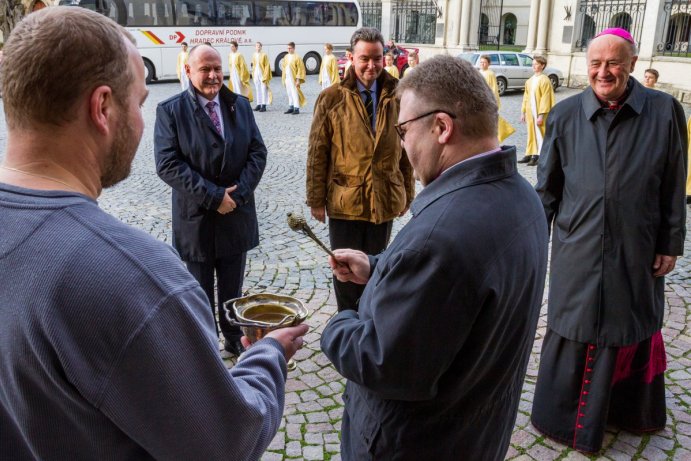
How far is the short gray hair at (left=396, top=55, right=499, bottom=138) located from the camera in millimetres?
1769

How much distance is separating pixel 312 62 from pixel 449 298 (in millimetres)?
26921

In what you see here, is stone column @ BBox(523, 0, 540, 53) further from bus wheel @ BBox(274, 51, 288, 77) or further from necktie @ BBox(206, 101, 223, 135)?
necktie @ BBox(206, 101, 223, 135)

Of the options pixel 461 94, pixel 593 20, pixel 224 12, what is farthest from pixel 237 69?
pixel 461 94

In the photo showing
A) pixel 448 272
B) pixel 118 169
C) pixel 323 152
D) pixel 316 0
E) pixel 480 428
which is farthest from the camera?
pixel 316 0

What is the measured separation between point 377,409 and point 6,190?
1240 mm

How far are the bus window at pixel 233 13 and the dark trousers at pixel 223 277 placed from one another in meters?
22.0

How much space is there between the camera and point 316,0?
26281mm

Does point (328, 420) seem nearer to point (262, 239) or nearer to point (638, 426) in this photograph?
point (638, 426)

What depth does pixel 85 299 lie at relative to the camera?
1.07 metres

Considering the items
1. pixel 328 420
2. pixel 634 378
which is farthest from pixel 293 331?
pixel 634 378

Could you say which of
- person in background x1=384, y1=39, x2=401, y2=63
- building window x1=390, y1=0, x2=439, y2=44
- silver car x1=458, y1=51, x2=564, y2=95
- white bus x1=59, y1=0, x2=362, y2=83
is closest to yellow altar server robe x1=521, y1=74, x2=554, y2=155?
silver car x1=458, y1=51, x2=564, y2=95

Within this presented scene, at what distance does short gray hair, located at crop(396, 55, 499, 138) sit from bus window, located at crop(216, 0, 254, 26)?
24.1 metres

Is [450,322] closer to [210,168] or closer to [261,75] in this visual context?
[210,168]

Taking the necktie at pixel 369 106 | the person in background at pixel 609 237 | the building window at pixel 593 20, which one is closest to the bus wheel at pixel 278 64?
the building window at pixel 593 20
